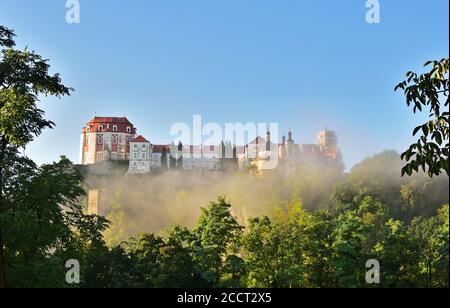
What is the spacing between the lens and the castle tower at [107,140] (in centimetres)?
11612

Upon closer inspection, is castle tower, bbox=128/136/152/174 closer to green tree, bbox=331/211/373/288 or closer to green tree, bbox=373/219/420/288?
green tree, bbox=331/211/373/288

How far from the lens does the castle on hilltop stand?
116 m

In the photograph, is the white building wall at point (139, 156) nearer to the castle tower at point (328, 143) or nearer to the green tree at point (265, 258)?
the castle tower at point (328, 143)

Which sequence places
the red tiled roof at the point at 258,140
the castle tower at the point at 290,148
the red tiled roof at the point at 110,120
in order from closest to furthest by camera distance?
the red tiled roof at the point at 110,120
the castle tower at the point at 290,148
the red tiled roof at the point at 258,140

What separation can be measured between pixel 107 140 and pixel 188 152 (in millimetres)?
20219

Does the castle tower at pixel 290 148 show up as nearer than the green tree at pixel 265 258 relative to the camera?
No

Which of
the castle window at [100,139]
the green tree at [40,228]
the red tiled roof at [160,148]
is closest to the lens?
the green tree at [40,228]

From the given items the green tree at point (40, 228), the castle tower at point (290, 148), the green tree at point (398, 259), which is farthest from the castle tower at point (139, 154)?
A: the green tree at point (40, 228)

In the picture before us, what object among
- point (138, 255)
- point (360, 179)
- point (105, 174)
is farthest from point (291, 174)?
point (138, 255)

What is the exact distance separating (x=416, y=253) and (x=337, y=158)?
84435 mm

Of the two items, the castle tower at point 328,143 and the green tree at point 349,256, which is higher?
the castle tower at point 328,143

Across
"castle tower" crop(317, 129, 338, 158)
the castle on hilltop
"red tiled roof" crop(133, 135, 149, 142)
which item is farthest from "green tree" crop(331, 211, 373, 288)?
"castle tower" crop(317, 129, 338, 158)

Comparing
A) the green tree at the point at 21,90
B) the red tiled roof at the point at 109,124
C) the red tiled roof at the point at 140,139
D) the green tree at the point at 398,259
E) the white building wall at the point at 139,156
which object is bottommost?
the green tree at the point at 398,259
